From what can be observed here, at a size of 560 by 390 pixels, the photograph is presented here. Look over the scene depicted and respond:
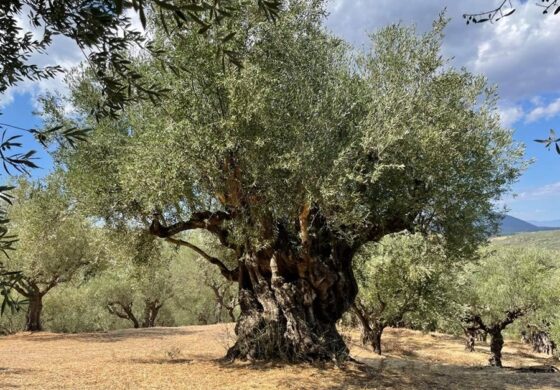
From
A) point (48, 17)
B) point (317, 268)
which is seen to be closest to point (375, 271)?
point (317, 268)

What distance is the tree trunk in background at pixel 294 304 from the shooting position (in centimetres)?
1358

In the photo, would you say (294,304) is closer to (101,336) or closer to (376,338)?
(376,338)

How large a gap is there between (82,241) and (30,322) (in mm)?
6128

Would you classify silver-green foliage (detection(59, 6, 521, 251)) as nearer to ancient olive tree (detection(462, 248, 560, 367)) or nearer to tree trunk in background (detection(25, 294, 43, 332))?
tree trunk in background (detection(25, 294, 43, 332))

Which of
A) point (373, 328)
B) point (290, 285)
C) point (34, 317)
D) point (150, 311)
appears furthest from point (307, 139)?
point (150, 311)

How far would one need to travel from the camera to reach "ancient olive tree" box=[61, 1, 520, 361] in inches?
420

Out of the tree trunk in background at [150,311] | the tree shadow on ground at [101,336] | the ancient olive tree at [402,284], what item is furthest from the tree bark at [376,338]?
the tree trunk in background at [150,311]

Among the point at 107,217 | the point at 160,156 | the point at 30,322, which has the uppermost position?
the point at 160,156

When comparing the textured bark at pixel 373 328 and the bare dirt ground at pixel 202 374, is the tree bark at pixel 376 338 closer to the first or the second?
the textured bark at pixel 373 328

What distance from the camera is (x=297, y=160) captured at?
10.1 meters

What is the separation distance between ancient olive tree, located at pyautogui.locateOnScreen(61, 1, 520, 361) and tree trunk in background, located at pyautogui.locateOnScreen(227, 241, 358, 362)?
4 centimetres

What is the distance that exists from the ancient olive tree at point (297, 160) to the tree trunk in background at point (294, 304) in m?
0.04

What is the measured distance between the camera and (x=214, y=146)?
10.4 meters

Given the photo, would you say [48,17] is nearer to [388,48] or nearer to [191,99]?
[191,99]
